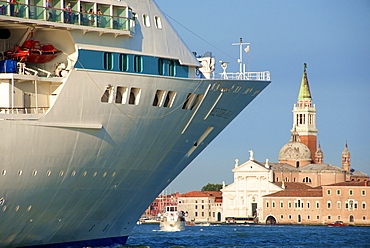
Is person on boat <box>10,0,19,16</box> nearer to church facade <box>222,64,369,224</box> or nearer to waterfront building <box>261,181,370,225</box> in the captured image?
waterfront building <box>261,181,370,225</box>

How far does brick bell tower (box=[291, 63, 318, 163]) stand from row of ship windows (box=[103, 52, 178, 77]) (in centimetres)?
16281

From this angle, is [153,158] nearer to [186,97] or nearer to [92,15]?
[186,97]

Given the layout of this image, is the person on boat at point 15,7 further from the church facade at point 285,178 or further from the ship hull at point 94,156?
the church facade at point 285,178

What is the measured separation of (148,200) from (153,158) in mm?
3319

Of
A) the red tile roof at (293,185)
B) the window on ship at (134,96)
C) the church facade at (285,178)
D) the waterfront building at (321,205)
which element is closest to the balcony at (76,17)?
A: the window on ship at (134,96)

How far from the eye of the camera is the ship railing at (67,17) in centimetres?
2528

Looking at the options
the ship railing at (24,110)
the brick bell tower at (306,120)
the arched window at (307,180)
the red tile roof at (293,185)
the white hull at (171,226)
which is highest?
the brick bell tower at (306,120)

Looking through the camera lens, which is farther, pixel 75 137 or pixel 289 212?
pixel 289 212

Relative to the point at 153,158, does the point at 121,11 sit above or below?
above

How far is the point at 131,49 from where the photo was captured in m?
28.5

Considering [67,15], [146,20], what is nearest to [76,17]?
[67,15]

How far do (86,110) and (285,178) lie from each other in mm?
148434

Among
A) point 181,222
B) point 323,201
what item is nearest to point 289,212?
point 323,201

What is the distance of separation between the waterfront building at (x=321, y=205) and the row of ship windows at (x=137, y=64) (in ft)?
380
